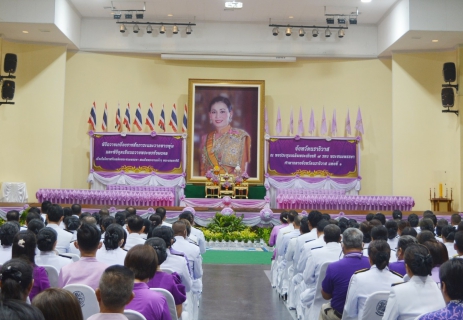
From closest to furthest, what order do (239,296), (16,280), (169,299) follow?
(16,280) → (169,299) → (239,296)

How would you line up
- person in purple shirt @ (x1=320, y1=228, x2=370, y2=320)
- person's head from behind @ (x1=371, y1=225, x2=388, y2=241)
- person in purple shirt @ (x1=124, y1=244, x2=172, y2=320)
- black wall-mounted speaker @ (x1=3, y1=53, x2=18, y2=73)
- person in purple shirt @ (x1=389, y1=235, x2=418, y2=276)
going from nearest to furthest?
person in purple shirt @ (x1=124, y1=244, x2=172, y2=320) < person in purple shirt @ (x1=389, y1=235, x2=418, y2=276) < person in purple shirt @ (x1=320, y1=228, x2=370, y2=320) < person's head from behind @ (x1=371, y1=225, x2=388, y2=241) < black wall-mounted speaker @ (x1=3, y1=53, x2=18, y2=73)

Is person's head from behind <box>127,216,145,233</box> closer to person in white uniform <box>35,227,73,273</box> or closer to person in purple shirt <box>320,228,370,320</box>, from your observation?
person in white uniform <box>35,227,73,273</box>

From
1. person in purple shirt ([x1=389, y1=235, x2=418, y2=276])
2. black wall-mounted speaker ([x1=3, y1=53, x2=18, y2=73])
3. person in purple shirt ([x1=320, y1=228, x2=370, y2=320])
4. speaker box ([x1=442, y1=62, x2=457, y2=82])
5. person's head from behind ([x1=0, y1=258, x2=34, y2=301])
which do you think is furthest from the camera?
speaker box ([x1=442, y1=62, x2=457, y2=82])

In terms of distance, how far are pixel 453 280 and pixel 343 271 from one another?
Answer: 172 cm

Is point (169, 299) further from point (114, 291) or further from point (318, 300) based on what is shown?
point (318, 300)

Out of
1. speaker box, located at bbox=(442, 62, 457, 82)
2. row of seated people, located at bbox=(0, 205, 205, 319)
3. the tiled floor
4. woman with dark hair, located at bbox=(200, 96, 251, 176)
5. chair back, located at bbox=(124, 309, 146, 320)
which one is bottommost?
the tiled floor

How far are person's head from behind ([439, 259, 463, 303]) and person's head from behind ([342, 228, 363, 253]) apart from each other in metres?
1.71

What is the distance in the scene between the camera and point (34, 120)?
15922mm

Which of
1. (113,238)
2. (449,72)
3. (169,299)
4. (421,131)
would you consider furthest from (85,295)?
(421,131)

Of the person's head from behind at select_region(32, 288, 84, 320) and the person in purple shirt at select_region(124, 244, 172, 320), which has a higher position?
the person's head from behind at select_region(32, 288, 84, 320)

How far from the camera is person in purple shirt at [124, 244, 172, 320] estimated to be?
280 cm

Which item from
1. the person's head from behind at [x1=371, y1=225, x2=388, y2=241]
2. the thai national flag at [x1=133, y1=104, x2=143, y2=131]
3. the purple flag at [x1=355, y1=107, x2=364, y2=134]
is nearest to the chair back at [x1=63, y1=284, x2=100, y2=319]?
the person's head from behind at [x1=371, y1=225, x2=388, y2=241]

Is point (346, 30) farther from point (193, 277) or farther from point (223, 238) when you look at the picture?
point (193, 277)

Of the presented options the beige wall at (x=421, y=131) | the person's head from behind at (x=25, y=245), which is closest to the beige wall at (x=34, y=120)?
the beige wall at (x=421, y=131)
